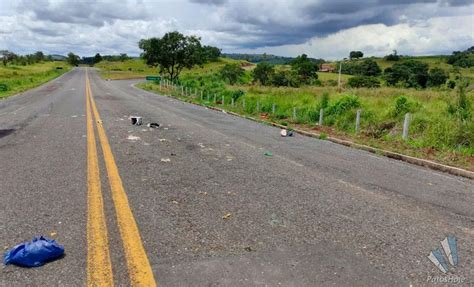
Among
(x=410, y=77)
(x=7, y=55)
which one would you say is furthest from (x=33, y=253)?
(x=7, y=55)

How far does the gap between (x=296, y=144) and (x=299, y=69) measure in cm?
6289

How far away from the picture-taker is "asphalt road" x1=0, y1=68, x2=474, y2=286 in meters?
3.32

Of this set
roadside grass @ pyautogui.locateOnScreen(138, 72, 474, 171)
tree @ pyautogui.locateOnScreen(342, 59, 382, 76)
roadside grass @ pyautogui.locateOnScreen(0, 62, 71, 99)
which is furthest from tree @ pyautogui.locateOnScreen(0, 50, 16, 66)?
roadside grass @ pyautogui.locateOnScreen(138, 72, 474, 171)

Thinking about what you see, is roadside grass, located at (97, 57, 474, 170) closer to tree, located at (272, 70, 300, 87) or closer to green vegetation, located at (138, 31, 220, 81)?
green vegetation, located at (138, 31, 220, 81)

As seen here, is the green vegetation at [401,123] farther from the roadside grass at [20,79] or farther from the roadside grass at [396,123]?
the roadside grass at [20,79]

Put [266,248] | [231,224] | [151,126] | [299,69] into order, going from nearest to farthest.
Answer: [266,248]
[231,224]
[151,126]
[299,69]

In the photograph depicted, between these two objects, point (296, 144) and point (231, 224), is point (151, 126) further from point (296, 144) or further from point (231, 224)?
point (231, 224)

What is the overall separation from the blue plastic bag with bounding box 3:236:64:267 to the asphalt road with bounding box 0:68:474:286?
75 millimetres

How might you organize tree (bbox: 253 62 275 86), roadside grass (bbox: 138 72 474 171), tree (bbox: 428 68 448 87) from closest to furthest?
1. roadside grass (bbox: 138 72 474 171)
2. tree (bbox: 428 68 448 87)
3. tree (bbox: 253 62 275 86)

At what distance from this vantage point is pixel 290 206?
199 inches

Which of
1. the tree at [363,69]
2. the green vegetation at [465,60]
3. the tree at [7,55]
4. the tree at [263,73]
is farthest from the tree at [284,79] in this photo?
the tree at [7,55]

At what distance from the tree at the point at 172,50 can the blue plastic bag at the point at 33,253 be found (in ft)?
151

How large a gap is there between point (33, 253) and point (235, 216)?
214 cm

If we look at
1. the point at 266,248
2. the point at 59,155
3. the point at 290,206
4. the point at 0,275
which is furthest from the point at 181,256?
the point at 59,155
